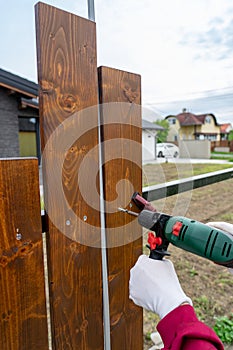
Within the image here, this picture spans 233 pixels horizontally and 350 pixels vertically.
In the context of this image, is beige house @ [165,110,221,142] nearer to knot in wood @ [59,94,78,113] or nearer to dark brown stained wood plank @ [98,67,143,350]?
dark brown stained wood plank @ [98,67,143,350]

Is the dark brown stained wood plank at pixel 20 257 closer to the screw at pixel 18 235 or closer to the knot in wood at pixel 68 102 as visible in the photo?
the screw at pixel 18 235

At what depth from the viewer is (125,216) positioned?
0.71 meters

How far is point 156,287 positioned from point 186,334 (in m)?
0.14

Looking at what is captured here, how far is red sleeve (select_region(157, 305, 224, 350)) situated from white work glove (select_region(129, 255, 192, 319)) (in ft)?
0.11

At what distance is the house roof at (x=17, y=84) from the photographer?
5.09 meters

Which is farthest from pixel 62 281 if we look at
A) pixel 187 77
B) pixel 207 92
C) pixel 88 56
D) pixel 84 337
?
pixel 207 92

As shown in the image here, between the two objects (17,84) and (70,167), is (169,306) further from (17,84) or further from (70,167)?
(17,84)

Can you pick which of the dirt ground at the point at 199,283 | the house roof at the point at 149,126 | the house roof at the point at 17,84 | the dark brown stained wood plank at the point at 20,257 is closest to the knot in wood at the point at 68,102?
the dark brown stained wood plank at the point at 20,257

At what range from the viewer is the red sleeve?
1.45 ft

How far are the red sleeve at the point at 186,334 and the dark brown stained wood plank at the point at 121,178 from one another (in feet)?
0.79

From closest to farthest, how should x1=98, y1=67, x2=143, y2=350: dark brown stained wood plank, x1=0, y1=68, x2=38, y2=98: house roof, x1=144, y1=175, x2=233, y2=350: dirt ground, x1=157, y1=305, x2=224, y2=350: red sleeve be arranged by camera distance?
x1=157, y1=305, x2=224, y2=350: red sleeve < x1=98, y1=67, x2=143, y2=350: dark brown stained wood plank < x1=144, y1=175, x2=233, y2=350: dirt ground < x1=0, y1=68, x2=38, y2=98: house roof

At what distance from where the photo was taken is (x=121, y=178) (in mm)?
699

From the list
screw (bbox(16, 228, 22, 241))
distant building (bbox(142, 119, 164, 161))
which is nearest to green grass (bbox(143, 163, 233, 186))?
distant building (bbox(142, 119, 164, 161))

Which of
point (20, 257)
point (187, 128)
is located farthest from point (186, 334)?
point (187, 128)
